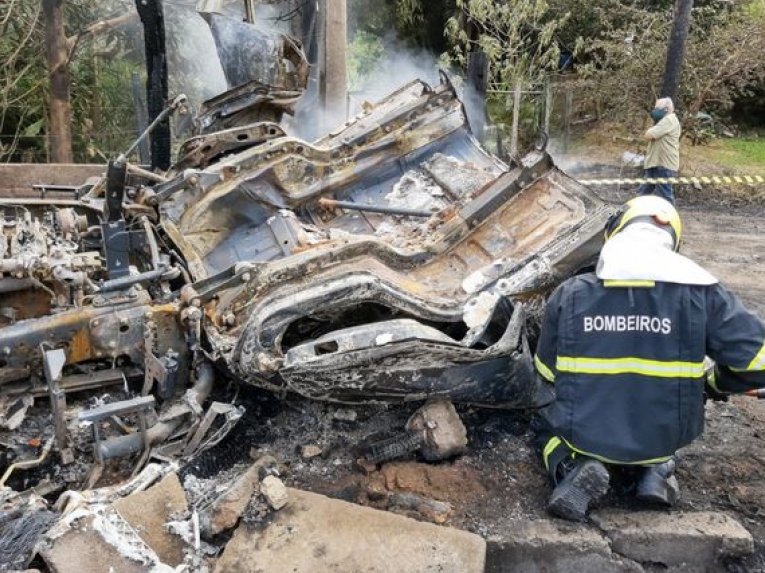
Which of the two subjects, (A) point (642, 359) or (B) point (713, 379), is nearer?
(A) point (642, 359)

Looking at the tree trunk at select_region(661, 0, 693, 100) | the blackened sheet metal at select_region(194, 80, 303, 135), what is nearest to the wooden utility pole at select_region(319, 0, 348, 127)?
the blackened sheet metal at select_region(194, 80, 303, 135)

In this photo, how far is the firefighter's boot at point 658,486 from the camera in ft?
10.8

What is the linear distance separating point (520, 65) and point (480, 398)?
9584 millimetres

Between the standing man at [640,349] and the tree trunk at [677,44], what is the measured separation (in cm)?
811

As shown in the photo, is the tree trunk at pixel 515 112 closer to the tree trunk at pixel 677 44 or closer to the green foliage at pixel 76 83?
the tree trunk at pixel 677 44

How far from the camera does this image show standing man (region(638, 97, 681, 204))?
8992mm

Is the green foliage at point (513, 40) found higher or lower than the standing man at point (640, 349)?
higher

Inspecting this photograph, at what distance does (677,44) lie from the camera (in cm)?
1022

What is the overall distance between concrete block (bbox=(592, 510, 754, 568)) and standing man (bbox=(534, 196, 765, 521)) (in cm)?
24

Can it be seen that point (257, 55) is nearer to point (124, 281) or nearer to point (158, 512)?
point (124, 281)

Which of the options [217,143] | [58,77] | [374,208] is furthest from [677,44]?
[58,77]

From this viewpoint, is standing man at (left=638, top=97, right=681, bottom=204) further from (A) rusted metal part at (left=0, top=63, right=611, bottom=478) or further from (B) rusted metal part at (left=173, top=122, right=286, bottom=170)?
(B) rusted metal part at (left=173, top=122, right=286, bottom=170)

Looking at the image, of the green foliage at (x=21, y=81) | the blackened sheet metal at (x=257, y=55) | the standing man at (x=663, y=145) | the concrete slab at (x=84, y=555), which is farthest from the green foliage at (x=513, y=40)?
the concrete slab at (x=84, y=555)

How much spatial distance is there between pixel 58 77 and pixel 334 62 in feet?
10.0
